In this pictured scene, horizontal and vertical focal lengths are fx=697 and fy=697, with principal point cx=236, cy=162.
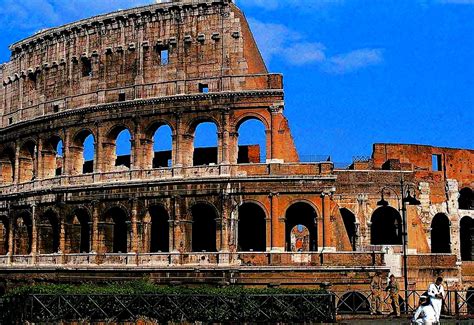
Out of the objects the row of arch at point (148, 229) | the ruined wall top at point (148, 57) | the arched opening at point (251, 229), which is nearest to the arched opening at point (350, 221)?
the row of arch at point (148, 229)

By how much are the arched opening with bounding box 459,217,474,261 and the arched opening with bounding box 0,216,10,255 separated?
24595 millimetres

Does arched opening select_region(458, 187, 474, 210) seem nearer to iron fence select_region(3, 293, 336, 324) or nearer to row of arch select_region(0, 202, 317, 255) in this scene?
row of arch select_region(0, 202, 317, 255)

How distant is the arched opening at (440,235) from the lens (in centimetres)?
3766

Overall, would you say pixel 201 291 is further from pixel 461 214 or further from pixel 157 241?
pixel 461 214

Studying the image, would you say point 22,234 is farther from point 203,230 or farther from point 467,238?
point 467,238

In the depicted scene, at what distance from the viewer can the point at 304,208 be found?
31469 millimetres

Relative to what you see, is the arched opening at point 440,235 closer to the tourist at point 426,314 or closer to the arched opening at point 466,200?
the arched opening at point 466,200

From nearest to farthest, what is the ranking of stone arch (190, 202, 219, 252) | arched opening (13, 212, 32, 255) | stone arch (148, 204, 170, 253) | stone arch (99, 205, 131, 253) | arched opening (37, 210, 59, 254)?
stone arch (99, 205, 131, 253)
stone arch (190, 202, 219, 252)
stone arch (148, 204, 170, 253)
arched opening (37, 210, 59, 254)
arched opening (13, 212, 32, 255)

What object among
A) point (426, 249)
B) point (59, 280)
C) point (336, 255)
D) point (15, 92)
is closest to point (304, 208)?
point (336, 255)

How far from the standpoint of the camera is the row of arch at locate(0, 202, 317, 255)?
1201 inches

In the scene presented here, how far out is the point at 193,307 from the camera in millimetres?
19938

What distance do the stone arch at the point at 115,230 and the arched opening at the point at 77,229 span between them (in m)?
0.97

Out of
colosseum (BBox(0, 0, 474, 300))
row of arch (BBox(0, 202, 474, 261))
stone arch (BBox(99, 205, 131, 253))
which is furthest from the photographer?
stone arch (BBox(99, 205, 131, 253))

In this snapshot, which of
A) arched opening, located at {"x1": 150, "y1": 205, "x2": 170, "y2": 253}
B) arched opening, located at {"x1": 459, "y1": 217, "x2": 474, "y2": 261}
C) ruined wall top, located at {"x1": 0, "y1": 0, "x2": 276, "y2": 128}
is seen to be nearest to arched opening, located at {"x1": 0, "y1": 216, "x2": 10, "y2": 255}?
ruined wall top, located at {"x1": 0, "y1": 0, "x2": 276, "y2": 128}
